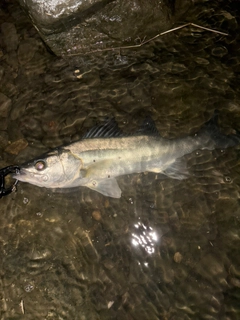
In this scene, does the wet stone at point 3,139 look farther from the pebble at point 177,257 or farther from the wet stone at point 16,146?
the pebble at point 177,257

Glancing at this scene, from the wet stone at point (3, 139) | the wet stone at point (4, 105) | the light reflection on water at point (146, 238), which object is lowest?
the light reflection on water at point (146, 238)

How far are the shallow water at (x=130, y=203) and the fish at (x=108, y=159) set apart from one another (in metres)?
0.27

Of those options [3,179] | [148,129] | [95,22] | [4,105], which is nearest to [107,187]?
[148,129]

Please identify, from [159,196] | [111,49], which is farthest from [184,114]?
[111,49]

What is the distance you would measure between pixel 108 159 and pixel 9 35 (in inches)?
159

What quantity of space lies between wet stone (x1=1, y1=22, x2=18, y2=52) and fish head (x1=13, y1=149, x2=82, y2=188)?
3284 millimetres

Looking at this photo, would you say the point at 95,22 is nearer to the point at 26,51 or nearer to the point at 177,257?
the point at 26,51

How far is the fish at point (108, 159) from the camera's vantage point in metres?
4.46

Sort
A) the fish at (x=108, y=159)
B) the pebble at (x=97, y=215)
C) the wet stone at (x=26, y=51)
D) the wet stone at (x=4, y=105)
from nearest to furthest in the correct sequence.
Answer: the fish at (x=108, y=159) → the pebble at (x=97, y=215) → the wet stone at (x=4, y=105) → the wet stone at (x=26, y=51)

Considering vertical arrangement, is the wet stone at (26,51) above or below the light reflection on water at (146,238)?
above

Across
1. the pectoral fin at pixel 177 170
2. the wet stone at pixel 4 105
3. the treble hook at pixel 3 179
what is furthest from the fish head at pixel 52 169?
the wet stone at pixel 4 105

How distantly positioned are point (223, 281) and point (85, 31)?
4946 millimetres

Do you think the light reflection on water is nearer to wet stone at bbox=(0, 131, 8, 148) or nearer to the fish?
the fish

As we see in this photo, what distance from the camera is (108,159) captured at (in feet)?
15.1
